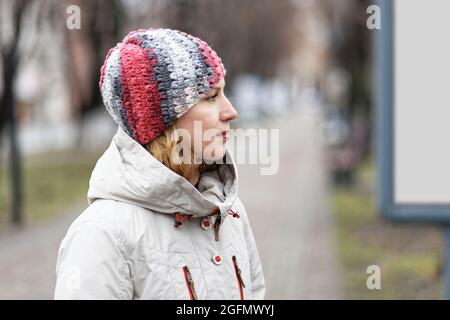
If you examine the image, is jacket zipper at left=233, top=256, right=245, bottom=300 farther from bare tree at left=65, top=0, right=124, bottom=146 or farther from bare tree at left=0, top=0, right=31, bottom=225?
bare tree at left=65, top=0, right=124, bottom=146

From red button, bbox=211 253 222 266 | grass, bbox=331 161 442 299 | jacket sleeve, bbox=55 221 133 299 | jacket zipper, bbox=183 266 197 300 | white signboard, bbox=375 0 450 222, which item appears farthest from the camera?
grass, bbox=331 161 442 299

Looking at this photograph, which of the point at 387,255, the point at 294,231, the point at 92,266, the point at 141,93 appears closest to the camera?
the point at 92,266

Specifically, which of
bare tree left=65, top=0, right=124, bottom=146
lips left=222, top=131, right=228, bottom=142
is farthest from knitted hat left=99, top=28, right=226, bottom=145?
bare tree left=65, top=0, right=124, bottom=146

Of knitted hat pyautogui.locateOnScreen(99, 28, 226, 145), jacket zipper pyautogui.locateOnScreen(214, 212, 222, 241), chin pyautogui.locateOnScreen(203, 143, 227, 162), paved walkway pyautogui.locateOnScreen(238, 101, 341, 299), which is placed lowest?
paved walkway pyautogui.locateOnScreen(238, 101, 341, 299)

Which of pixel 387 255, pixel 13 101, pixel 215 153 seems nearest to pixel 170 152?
pixel 215 153

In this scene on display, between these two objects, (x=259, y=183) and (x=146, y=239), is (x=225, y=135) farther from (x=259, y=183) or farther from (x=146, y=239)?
(x=259, y=183)

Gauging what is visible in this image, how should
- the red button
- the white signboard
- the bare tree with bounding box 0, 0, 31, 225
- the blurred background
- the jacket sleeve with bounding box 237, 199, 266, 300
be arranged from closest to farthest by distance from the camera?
1. the red button
2. the jacket sleeve with bounding box 237, 199, 266, 300
3. the white signboard
4. the blurred background
5. the bare tree with bounding box 0, 0, 31, 225

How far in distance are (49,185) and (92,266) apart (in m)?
17.5

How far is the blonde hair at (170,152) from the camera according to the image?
7.88 ft

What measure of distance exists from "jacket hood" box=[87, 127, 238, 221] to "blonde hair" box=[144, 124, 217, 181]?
65mm

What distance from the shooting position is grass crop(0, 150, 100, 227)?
582 inches

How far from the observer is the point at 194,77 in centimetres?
239

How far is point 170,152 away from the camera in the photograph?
2400 mm

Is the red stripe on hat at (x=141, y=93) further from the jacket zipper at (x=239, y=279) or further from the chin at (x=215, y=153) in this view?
the jacket zipper at (x=239, y=279)
